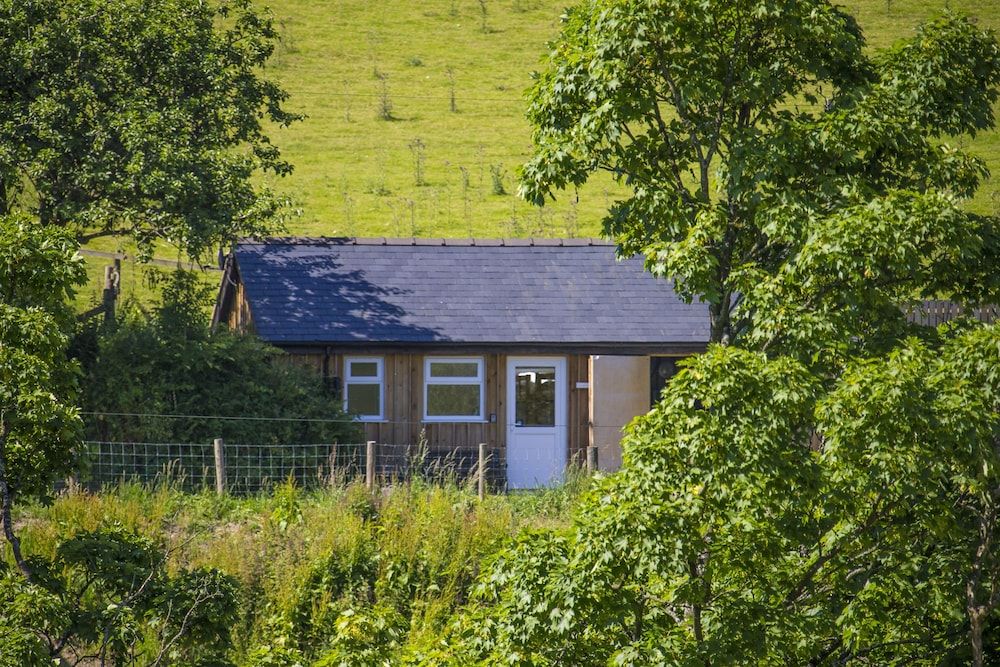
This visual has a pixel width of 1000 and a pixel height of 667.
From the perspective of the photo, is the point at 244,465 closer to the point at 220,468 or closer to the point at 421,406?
the point at 220,468

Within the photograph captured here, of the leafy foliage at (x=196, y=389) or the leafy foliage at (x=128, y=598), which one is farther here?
the leafy foliage at (x=196, y=389)

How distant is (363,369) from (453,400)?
1703 millimetres

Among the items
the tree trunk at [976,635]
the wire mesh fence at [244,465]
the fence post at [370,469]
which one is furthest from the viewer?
the wire mesh fence at [244,465]

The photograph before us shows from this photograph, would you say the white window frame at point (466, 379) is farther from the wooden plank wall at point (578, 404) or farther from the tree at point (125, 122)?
the tree at point (125, 122)

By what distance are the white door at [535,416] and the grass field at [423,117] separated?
30.6 ft

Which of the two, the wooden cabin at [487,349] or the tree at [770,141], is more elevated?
the tree at [770,141]

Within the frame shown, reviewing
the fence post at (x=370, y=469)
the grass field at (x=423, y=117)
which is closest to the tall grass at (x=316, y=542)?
the fence post at (x=370, y=469)

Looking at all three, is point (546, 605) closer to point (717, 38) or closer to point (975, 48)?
point (717, 38)

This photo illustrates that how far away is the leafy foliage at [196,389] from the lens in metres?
19.8

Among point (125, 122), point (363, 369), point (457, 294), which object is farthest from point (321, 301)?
point (125, 122)

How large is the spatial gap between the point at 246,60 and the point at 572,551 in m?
18.7

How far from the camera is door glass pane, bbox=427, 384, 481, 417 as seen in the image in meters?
22.5

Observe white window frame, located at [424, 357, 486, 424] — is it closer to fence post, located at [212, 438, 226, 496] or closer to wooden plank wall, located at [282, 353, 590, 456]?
wooden plank wall, located at [282, 353, 590, 456]

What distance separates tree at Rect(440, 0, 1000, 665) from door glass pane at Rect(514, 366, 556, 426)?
12413mm
